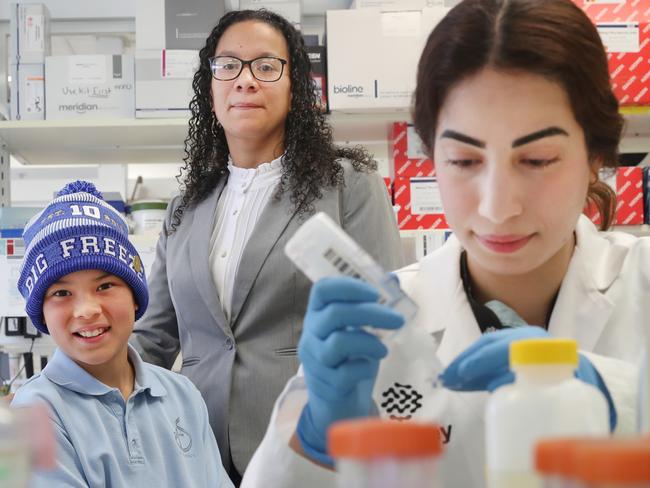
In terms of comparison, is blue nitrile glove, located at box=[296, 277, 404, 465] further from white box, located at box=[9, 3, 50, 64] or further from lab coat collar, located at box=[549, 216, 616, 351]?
white box, located at box=[9, 3, 50, 64]

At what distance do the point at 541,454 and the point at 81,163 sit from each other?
305cm

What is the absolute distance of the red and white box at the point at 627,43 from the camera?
2.56 m

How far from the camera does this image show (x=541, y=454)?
0.36m

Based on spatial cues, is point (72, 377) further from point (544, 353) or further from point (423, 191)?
point (423, 191)

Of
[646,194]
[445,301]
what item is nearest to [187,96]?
[646,194]

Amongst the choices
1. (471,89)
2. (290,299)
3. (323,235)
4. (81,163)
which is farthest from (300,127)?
(81,163)

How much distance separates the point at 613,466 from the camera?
31cm

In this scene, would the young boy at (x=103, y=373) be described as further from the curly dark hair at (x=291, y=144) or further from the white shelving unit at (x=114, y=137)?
the white shelving unit at (x=114, y=137)

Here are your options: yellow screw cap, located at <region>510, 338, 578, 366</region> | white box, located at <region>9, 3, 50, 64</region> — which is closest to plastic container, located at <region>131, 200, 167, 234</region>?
white box, located at <region>9, 3, 50, 64</region>

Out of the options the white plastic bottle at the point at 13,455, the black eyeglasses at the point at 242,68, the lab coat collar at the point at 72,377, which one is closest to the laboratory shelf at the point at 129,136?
the black eyeglasses at the point at 242,68

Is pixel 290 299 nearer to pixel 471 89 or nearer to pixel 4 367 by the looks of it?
pixel 471 89

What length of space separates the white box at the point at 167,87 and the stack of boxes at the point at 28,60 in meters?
0.35

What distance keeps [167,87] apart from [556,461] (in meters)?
2.53

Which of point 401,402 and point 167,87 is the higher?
point 167,87
